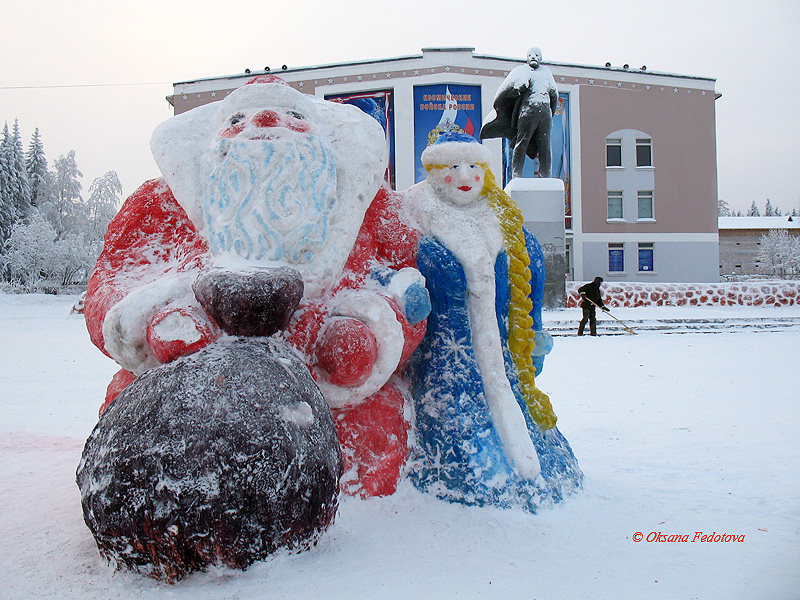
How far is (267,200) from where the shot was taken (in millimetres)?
1829

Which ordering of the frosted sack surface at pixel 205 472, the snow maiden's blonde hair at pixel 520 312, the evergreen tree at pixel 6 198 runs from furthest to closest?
the evergreen tree at pixel 6 198
the snow maiden's blonde hair at pixel 520 312
the frosted sack surface at pixel 205 472

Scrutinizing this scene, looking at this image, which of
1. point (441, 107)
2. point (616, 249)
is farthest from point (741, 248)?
point (441, 107)

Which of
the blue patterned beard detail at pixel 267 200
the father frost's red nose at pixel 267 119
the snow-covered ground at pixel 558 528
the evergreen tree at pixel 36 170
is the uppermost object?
the evergreen tree at pixel 36 170

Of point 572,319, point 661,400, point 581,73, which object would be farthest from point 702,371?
point 581,73

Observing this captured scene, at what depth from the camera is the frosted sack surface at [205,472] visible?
4.66ft

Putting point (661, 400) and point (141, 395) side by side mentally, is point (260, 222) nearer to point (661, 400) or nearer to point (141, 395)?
point (141, 395)

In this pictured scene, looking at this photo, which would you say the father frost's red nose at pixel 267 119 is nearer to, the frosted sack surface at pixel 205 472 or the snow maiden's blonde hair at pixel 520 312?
the snow maiden's blonde hair at pixel 520 312

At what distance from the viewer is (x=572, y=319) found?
30.1ft

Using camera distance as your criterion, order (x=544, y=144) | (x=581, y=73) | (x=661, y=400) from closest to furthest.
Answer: (x=661, y=400), (x=544, y=144), (x=581, y=73)

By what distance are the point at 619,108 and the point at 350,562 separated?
63.4 feet

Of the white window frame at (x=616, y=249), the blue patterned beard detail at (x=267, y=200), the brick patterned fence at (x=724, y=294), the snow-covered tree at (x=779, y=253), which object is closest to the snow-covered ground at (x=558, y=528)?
the blue patterned beard detail at (x=267, y=200)

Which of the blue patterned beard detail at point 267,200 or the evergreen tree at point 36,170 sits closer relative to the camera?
the blue patterned beard detail at point 267,200

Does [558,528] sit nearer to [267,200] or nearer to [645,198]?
[267,200]

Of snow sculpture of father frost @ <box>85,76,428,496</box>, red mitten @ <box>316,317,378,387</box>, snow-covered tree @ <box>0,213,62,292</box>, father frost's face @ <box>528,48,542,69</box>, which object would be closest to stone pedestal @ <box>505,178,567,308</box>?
father frost's face @ <box>528,48,542,69</box>
